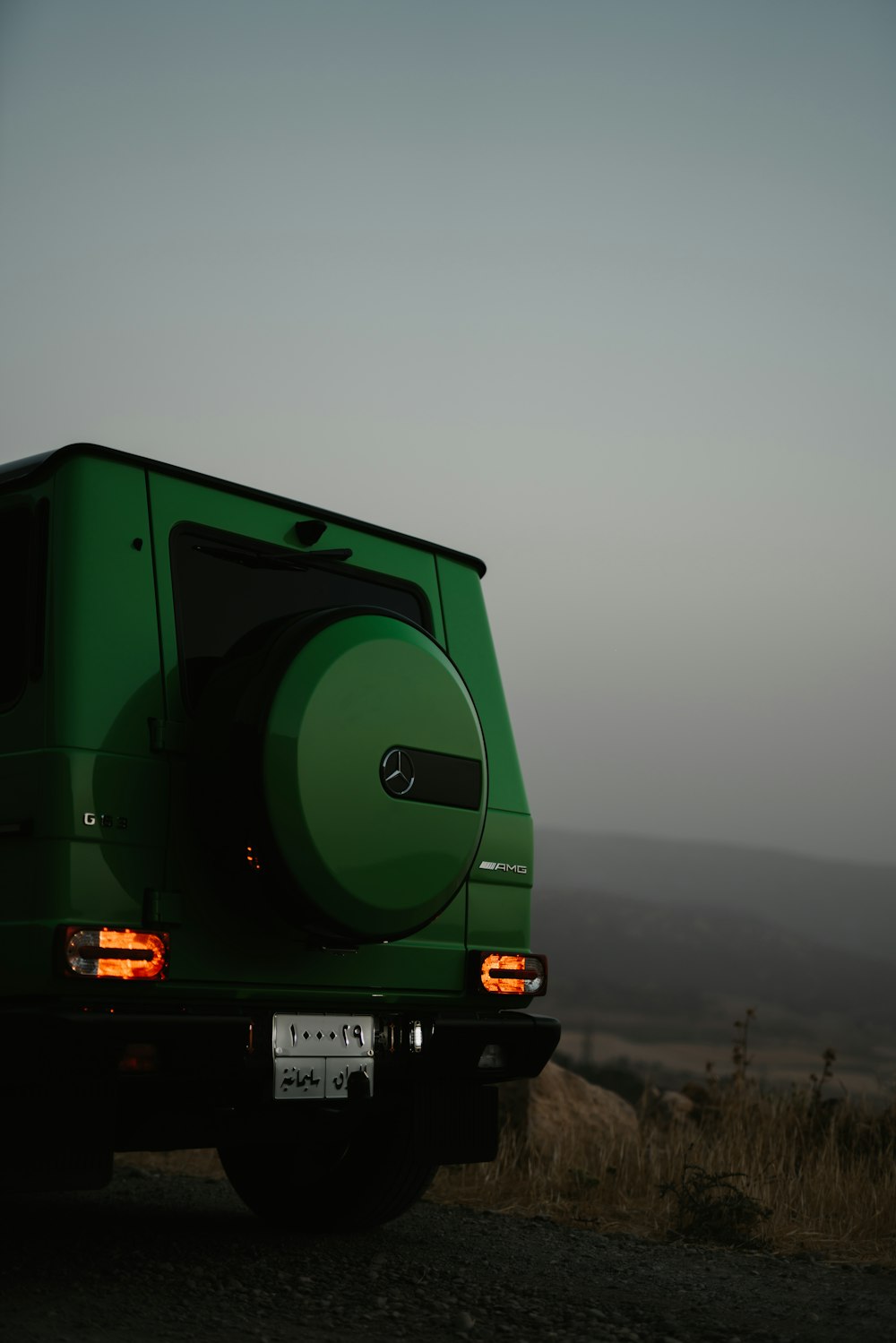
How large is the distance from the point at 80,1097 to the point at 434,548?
2576 mm

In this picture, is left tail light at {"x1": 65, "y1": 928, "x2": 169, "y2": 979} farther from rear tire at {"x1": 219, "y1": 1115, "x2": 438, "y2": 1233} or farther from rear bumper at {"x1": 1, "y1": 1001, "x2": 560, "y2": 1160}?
rear tire at {"x1": 219, "y1": 1115, "x2": 438, "y2": 1233}

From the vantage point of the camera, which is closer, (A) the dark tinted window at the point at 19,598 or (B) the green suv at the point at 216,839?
(B) the green suv at the point at 216,839

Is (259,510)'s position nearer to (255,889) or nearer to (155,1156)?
(255,889)

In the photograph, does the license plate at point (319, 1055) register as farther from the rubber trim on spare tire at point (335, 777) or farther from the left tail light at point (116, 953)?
the left tail light at point (116, 953)

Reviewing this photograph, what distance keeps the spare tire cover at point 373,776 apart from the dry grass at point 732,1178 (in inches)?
95.0

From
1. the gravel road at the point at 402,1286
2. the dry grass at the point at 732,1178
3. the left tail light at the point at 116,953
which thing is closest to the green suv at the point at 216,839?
the left tail light at the point at 116,953

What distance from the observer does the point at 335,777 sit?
438cm

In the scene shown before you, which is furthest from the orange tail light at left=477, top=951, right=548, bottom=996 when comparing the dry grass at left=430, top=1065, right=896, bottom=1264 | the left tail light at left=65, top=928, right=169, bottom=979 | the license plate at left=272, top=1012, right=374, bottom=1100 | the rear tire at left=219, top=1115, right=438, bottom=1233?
the dry grass at left=430, top=1065, right=896, bottom=1264

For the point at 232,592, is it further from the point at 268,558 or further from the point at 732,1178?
the point at 732,1178

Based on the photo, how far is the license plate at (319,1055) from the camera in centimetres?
454

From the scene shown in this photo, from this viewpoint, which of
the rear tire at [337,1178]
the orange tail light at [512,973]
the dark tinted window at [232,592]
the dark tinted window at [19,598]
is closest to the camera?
the dark tinted window at [19,598]

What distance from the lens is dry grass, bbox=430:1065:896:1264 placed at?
6027mm

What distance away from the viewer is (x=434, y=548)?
19.0 ft

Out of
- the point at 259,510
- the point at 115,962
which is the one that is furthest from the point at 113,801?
the point at 259,510
